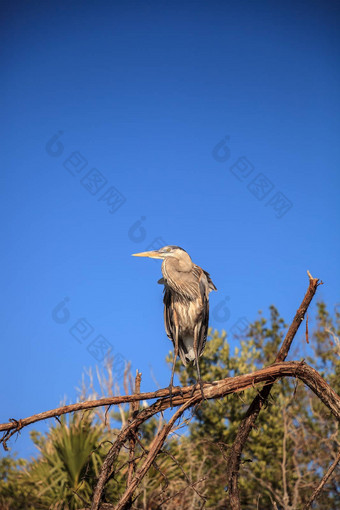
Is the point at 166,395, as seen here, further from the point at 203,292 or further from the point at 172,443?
the point at 172,443

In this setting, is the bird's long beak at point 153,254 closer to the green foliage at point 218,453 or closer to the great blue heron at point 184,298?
the great blue heron at point 184,298

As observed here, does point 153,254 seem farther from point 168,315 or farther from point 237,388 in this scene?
point 237,388

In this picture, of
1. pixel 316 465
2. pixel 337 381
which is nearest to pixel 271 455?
pixel 316 465

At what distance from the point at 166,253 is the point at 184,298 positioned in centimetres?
59

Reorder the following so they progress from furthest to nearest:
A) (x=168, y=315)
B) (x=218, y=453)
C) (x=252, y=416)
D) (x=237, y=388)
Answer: (x=218, y=453), (x=168, y=315), (x=252, y=416), (x=237, y=388)

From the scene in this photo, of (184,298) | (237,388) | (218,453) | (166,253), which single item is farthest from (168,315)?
(218,453)

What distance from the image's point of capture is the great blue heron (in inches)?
233

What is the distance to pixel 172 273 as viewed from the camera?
5902 mm

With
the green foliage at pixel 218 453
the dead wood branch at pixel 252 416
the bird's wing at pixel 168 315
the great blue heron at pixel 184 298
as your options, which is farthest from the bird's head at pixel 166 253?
the green foliage at pixel 218 453

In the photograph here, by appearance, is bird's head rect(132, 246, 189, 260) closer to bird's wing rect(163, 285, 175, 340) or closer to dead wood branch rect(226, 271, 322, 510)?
bird's wing rect(163, 285, 175, 340)

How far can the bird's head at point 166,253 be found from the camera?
6.11 meters

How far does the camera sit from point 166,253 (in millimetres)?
6168

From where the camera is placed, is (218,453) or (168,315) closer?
(168,315)

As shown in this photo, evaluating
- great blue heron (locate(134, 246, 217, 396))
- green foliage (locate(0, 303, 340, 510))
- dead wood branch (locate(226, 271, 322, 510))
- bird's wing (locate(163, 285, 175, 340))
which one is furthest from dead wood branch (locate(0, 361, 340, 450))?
green foliage (locate(0, 303, 340, 510))
